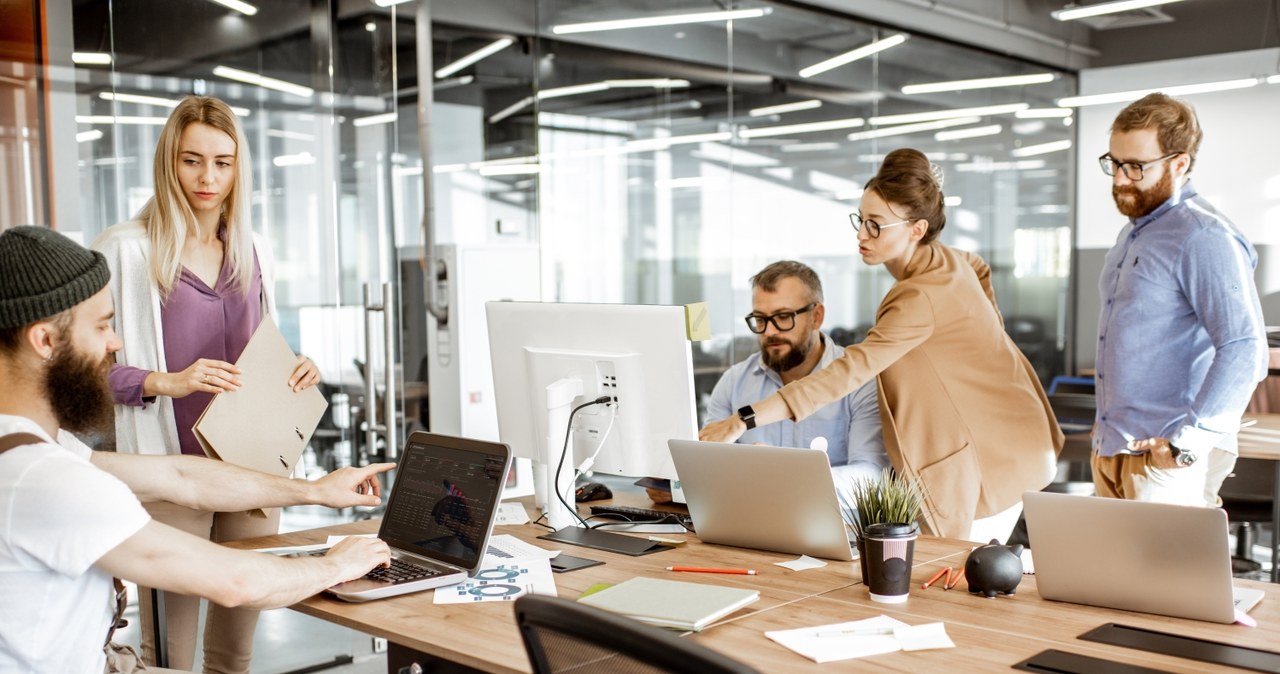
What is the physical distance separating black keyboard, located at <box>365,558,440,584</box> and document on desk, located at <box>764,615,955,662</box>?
0.70 meters

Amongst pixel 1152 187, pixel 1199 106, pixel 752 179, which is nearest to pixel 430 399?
pixel 752 179

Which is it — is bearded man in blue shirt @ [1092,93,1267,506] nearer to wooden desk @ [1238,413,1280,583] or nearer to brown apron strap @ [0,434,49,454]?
wooden desk @ [1238,413,1280,583]

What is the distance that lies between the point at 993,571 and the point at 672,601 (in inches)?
22.5

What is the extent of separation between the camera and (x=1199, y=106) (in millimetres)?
8008

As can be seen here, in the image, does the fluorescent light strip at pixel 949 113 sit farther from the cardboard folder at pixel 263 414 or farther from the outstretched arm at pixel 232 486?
the outstretched arm at pixel 232 486

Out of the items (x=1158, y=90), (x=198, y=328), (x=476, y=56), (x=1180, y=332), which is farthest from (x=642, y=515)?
(x=1158, y=90)

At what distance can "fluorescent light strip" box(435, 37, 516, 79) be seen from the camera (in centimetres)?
554

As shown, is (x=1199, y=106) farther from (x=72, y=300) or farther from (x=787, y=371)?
(x=72, y=300)

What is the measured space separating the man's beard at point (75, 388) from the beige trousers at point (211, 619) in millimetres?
838

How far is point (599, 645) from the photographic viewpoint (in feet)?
3.80

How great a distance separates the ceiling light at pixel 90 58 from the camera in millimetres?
3906

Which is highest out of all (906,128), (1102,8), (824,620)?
(1102,8)

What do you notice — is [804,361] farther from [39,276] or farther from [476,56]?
[476,56]

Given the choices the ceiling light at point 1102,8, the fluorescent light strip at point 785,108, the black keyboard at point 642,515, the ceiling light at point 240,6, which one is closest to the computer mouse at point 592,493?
the black keyboard at point 642,515
